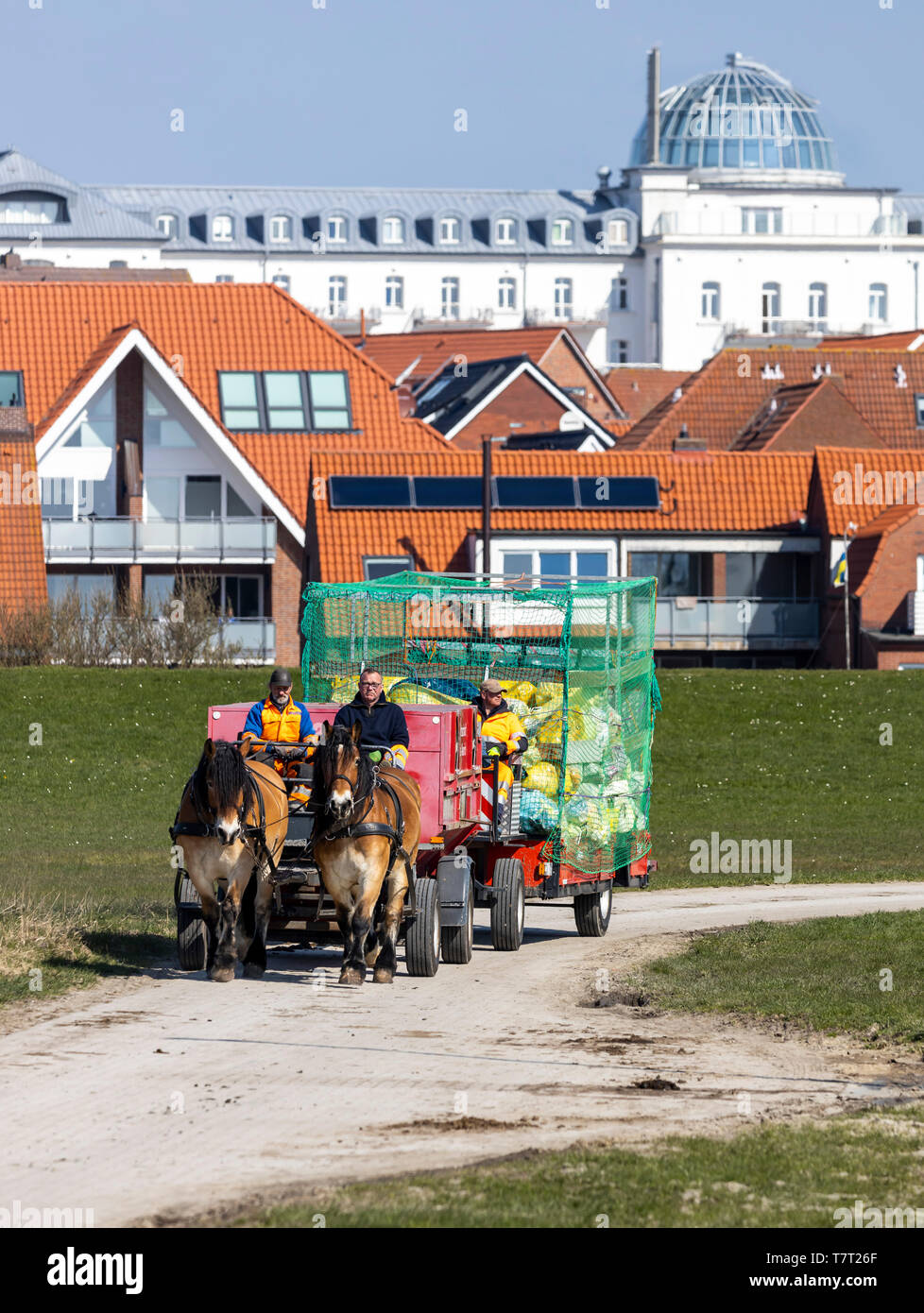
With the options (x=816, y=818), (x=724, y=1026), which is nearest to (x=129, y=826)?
(x=816, y=818)

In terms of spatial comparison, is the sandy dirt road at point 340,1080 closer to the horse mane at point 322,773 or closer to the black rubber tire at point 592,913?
the horse mane at point 322,773

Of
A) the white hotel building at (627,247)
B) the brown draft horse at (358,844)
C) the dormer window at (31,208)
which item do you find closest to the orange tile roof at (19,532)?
the brown draft horse at (358,844)

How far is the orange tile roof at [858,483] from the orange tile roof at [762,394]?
9525 millimetres

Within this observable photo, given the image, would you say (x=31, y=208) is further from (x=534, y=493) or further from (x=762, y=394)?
(x=534, y=493)

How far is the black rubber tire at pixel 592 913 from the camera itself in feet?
69.4

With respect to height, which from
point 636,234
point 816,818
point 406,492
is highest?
point 636,234

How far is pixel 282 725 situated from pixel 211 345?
4350 centimetres

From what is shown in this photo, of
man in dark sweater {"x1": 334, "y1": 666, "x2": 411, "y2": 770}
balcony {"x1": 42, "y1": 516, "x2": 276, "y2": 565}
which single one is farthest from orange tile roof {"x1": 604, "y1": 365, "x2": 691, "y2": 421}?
man in dark sweater {"x1": 334, "y1": 666, "x2": 411, "y2": 770}

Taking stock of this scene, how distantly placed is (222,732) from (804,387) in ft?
181

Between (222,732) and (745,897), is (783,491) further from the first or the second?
(222,732)

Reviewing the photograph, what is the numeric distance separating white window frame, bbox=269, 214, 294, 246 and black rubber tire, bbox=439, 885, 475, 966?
406 feet

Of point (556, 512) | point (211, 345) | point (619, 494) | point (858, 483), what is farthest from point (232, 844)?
point (858, 483)

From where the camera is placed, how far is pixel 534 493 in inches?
2298

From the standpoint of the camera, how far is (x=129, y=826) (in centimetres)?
3406
